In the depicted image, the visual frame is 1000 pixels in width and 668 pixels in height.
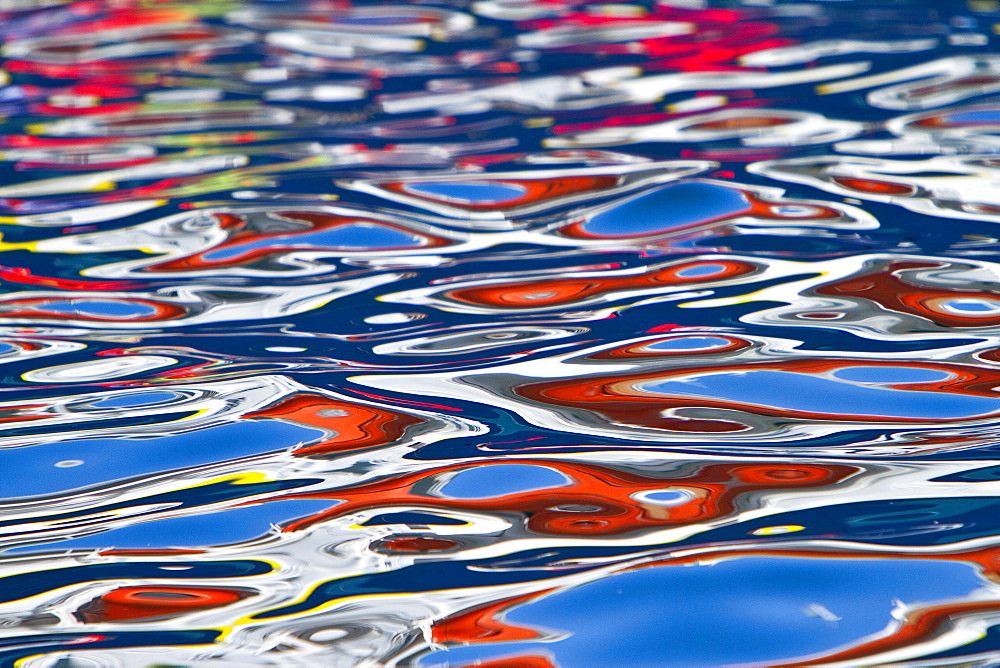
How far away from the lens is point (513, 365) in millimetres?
1447

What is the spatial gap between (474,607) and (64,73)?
2858mm

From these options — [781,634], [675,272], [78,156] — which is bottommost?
[781,634]

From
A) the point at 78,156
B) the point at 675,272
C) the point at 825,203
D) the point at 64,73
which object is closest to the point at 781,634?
the point at 675,272

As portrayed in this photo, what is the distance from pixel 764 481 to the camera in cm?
111

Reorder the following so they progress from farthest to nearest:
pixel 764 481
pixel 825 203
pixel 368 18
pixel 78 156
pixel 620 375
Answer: pixel 368 18
pixel 78 156
pixel 825 203
pixel 620 375
pixel 764 481

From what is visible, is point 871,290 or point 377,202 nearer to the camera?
point 871,290

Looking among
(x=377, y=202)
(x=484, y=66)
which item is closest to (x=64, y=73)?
(x=484, y=66)

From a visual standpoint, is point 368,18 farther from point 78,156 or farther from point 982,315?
point 982,315

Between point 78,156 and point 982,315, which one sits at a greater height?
point 78,156

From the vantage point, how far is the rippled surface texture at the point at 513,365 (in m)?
0.93

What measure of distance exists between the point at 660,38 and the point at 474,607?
2.70 m

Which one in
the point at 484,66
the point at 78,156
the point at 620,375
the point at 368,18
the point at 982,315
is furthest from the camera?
the point at 368,18

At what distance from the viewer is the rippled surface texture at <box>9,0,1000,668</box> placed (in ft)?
3.04

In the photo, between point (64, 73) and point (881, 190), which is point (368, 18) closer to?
point (64, 73)
